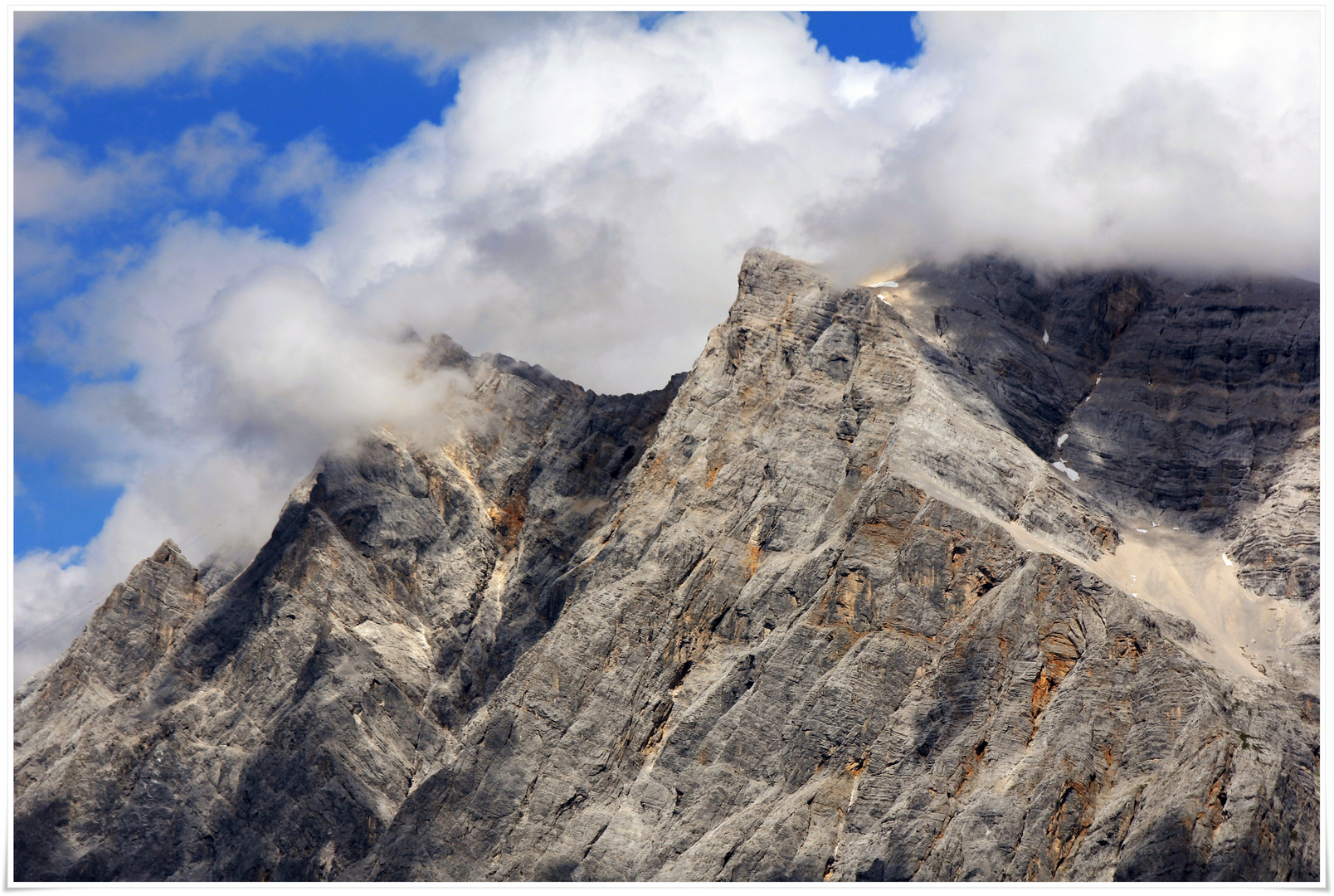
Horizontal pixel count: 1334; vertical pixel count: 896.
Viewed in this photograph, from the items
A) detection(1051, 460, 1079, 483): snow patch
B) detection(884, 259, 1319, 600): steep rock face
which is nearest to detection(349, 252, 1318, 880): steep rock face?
detection(1051, 460, 1079, 483): snow patch

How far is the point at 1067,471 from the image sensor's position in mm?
185500

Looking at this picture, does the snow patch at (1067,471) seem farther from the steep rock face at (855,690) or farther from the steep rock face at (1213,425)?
the steep rock face at (855,690)

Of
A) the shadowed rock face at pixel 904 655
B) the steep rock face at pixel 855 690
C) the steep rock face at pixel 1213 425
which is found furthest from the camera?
the steep rock face at pixel 1213 425

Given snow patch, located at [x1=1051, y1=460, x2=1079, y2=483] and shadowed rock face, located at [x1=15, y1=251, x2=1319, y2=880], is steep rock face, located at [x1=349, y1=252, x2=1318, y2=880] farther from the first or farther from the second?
snow patch, located at [x1=1051, y1=460, x2=1079, y2=483]

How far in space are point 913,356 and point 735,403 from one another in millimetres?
21968

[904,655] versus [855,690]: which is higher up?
[904,655]

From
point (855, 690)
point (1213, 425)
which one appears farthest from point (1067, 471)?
point (855, 690)

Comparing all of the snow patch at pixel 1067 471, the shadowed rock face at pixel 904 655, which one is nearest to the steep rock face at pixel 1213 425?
the shadowed rock face at pixel 904 655

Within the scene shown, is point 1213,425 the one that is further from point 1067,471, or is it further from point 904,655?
point 904,655

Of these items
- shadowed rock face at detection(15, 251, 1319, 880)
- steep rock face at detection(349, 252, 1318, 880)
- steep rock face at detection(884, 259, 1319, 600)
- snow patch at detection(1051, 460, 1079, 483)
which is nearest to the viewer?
steep rock face at detection(349, 252, 1318, 880)

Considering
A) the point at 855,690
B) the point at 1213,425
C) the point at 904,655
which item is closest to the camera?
the point at 855,690

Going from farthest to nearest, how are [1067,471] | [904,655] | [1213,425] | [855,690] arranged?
[1213,425], [1067,471], [904,655], [855,690]

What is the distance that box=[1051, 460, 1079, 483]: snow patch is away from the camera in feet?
605

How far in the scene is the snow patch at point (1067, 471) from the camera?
18438 centimetres
